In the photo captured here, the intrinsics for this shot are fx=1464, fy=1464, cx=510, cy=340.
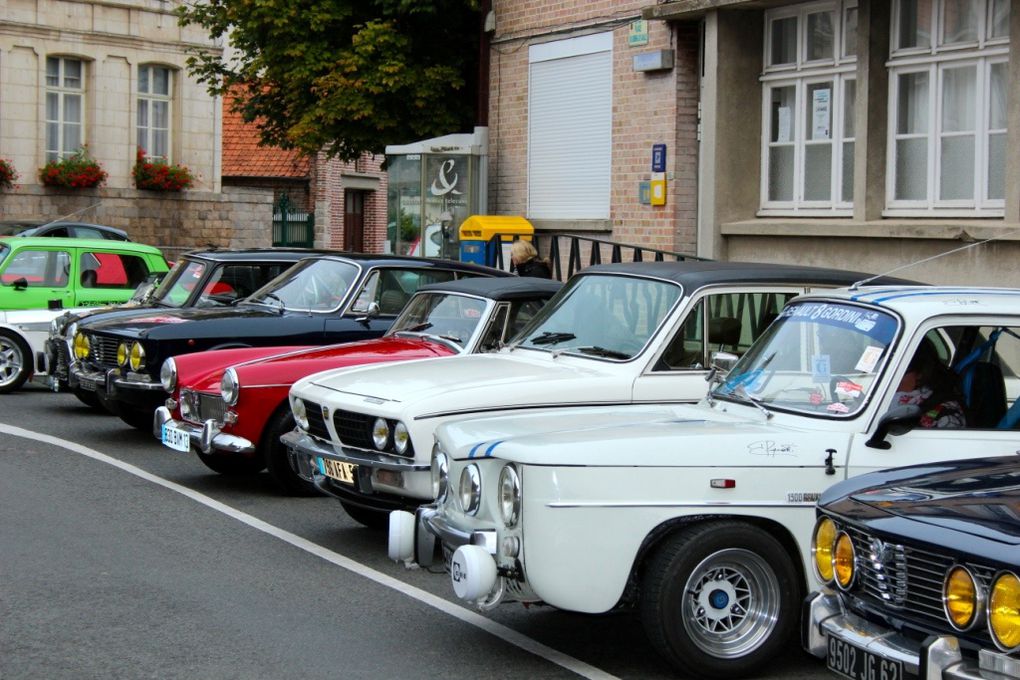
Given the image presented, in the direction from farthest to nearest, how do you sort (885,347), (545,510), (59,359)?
(59,359) → (885,347) → (545,510)

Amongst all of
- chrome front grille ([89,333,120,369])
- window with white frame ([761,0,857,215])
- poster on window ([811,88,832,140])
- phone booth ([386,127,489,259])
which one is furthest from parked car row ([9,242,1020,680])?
phone booth ([386,127,489,259])

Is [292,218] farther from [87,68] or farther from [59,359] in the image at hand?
[59,359]

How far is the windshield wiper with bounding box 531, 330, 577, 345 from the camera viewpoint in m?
8.64

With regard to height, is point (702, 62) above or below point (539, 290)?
above

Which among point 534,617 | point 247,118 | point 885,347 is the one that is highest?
point 247,118

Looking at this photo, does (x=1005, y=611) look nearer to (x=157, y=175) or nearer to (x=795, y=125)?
(x=795, y=125)

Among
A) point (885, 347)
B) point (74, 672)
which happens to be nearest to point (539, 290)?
point (885, 347)

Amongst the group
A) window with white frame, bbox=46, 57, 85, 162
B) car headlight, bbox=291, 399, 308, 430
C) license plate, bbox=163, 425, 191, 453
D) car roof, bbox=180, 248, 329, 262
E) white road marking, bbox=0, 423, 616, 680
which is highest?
window with white frame, bbox=46, 57, 85, 162

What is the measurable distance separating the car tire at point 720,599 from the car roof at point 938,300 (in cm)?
118

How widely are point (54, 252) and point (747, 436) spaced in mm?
12200

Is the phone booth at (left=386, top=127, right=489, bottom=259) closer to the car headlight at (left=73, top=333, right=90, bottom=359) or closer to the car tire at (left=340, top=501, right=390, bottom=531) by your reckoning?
the car headlight at (left=73, top=333, right=90, bottom=359)

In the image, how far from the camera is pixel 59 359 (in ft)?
44.1

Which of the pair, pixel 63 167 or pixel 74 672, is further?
pixel 63 167

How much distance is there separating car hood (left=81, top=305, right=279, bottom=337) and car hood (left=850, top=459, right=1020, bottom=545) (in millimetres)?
7738
